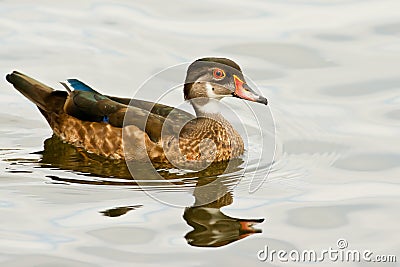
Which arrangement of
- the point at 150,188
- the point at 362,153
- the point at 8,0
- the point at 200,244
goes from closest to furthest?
the point at 200,244 < the point at 150,188 < the point at 362,153 < the point at 8,0

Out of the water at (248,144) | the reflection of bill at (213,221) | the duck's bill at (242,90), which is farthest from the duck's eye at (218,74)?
the reflection of bill at (213,221)

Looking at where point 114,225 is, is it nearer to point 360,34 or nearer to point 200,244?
point 200,244

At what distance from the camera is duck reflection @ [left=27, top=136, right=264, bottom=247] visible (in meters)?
8.69

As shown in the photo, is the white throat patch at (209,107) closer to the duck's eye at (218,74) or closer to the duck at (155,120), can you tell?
the duck at (155,120)

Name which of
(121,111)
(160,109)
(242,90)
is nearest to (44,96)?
(121,111)

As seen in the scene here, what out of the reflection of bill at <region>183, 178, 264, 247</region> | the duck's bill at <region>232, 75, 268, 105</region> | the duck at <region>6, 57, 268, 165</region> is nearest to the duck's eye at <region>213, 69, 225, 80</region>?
the duck at <region>6, 57, 268, 165</region>

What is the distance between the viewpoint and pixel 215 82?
10969mm

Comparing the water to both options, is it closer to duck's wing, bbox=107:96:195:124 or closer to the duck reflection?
the duck reflection

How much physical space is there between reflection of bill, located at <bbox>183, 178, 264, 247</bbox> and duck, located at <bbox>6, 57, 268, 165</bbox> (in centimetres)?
92

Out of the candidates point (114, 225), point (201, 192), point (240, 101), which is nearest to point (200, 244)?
point (114, 225)

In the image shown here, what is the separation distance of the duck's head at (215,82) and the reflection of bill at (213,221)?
49.5 inches

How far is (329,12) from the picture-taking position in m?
14.7

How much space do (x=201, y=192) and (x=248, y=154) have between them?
139 cm

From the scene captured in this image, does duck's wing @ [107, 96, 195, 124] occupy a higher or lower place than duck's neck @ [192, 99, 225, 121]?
lower
